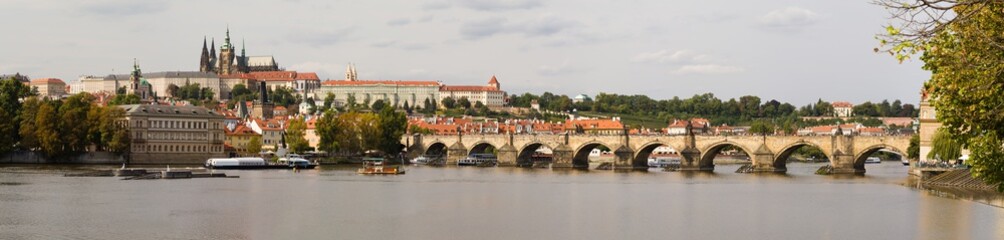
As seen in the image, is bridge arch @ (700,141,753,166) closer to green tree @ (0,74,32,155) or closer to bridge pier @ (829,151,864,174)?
bridge pier @ (829,151,864,174)

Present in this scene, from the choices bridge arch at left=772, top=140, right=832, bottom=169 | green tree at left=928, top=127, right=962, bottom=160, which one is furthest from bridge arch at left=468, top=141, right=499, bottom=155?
green tree at left=928, top=127, right=962, bottom=160

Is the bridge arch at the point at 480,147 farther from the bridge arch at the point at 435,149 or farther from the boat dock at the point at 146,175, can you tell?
the boat dock at the point at 146,175

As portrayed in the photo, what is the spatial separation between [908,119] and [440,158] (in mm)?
96136

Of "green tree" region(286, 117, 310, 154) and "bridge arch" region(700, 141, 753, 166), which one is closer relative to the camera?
"bridge arch" region(700, 141, 753, 166)

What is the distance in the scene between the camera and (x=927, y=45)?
15.9m

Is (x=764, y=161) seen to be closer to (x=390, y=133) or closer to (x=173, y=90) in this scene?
(x=390, y=133)

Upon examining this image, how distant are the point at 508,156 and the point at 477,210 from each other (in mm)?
49452

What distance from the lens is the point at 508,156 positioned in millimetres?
88812

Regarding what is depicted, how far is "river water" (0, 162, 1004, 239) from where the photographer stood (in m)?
31.8

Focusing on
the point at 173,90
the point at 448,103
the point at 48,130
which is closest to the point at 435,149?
the point at 48,130

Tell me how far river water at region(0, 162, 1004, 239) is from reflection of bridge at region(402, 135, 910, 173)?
11.7m

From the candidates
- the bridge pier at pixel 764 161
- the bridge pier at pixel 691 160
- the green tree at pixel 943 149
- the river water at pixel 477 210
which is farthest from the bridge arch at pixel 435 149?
the green tree at pixel 943 149

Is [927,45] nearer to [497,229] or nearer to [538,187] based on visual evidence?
[497,229]

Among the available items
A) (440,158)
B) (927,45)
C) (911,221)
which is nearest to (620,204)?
(911,221)
